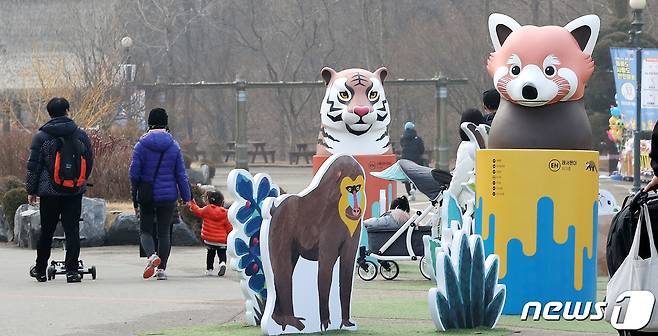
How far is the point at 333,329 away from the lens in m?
10.5

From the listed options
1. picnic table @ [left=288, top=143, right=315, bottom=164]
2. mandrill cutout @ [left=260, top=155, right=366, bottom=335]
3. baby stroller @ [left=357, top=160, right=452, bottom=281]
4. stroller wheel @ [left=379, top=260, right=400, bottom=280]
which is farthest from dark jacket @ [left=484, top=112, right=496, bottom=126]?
picnic table @ [left=288, top=143, right=315, bottom=164]

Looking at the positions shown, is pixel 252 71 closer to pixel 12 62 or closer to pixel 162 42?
pixel 162 42

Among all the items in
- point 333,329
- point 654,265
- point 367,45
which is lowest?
point 333,329

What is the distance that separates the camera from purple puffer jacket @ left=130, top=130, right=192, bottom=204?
1466 cm

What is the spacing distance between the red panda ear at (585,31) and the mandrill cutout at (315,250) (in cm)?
273

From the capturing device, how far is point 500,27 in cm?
1276

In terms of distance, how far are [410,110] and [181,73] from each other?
9.96 metres

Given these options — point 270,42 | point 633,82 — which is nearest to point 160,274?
point 633,82

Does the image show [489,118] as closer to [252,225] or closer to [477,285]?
[477,285]

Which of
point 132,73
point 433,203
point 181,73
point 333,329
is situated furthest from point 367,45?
point 333,329

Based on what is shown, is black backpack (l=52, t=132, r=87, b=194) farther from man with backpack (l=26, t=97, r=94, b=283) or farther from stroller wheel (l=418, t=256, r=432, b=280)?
stroller wheel (l=418, t=256, r=432, b=280)

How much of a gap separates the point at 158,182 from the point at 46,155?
1109 mm

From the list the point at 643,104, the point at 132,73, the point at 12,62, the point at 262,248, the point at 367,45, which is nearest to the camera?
the point at 262,248

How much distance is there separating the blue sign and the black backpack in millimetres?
19268
